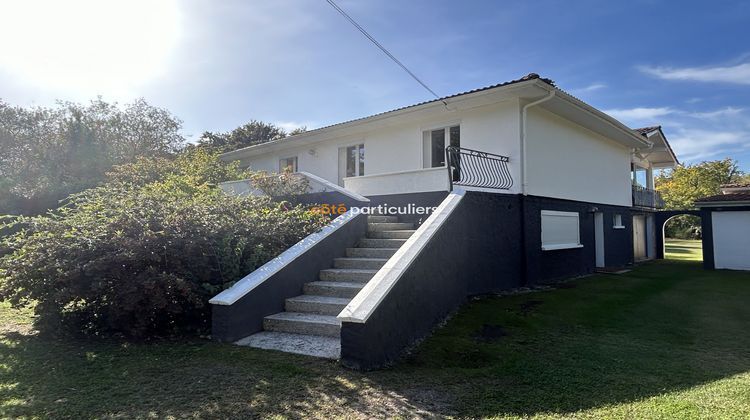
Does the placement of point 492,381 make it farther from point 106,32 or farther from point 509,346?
point 106,32

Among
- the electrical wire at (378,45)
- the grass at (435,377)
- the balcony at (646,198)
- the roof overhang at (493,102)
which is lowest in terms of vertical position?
the grass at (435,377)

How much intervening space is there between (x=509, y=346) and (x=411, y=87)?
347 inches

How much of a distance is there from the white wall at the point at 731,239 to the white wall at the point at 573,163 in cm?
306

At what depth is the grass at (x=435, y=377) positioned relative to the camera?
344 centimetres

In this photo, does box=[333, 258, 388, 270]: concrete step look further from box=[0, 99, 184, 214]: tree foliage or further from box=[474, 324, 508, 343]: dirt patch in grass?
box=[0, 99, 184, 214]: tree foliage

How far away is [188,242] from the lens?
5605 mm

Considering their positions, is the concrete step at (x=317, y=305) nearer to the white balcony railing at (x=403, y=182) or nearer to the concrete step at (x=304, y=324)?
the concrete step at (x=304, y=324)

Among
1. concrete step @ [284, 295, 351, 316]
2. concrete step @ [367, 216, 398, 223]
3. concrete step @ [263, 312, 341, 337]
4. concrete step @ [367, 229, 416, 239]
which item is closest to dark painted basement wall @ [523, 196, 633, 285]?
concrete step @ [367, 216, 398, 223]

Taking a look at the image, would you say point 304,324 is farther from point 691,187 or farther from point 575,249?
point 691,187

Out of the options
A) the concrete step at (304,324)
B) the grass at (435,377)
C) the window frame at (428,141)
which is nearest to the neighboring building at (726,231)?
the window frame at (428,141)

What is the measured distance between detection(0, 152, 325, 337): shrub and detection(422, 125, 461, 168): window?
6801 mm

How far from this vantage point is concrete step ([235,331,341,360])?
479cm

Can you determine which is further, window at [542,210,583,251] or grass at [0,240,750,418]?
window at [542,210,583,251]

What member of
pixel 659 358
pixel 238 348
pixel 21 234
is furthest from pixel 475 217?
pixel 21 234
